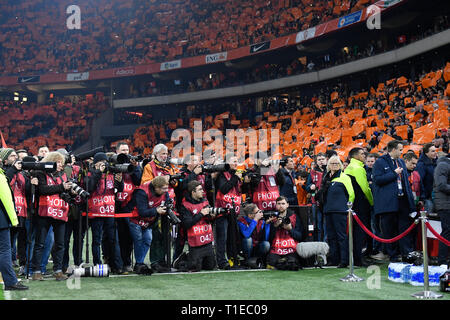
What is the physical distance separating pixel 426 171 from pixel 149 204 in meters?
4.48

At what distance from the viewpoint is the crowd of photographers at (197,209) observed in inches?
266

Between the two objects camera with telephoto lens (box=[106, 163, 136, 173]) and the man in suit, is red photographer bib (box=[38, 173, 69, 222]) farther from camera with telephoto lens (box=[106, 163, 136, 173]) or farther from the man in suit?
the man in suit

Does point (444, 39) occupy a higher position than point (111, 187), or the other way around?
point (444, 39)

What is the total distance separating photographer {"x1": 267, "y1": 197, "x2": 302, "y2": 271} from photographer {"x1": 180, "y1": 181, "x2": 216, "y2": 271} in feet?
3.09

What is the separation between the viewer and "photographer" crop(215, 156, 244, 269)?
748 centimetres

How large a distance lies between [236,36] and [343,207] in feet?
75.2

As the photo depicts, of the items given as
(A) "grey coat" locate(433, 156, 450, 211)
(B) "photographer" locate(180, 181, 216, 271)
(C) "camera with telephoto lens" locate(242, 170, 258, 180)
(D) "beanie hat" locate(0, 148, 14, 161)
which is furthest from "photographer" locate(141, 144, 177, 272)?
(A) "grey coat" locate(433, 156, 450, 211)

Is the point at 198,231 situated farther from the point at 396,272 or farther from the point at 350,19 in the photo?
the point at 350,19

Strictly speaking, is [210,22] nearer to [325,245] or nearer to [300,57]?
[300,57]

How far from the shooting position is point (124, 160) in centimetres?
707

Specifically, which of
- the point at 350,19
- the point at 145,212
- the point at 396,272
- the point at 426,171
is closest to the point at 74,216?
the point at 145,212

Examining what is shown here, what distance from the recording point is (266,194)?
8117 mm

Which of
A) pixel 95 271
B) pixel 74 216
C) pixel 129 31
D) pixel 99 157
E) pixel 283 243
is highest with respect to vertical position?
pixel 129 31
